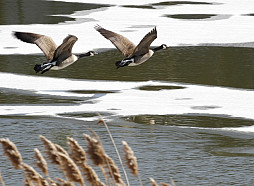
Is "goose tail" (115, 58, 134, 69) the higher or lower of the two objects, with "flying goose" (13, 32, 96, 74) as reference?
lower

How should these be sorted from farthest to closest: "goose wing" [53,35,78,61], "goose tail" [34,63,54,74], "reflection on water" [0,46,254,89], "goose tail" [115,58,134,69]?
"reflection on water" [0,46,254,89]
"goose tail" [115,58,134,69]
"goose wing" [53,35,78,61]
"goose tail" [34,63,54,74]

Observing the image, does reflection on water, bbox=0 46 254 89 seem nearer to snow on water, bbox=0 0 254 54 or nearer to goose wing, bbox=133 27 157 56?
goose wing, bbox=133 27 157 56

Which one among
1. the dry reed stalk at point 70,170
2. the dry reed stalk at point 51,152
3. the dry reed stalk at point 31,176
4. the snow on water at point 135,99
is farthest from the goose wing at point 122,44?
the dry reed stalk at point 70,170

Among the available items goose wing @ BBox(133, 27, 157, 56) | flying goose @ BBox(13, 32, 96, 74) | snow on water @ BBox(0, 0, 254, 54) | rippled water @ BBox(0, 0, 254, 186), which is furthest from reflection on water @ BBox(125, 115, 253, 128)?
snow on water @ BBox(0, 0, 254, 54)

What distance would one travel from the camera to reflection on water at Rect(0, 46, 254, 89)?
12.2 metres

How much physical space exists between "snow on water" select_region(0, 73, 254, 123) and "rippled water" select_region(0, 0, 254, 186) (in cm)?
1

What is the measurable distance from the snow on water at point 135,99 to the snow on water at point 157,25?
9.95 ft

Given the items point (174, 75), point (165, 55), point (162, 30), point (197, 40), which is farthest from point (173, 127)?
point (162, 30)

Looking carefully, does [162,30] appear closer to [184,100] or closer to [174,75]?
[174,75]

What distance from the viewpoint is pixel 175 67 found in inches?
515

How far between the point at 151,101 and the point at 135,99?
0.26 metres

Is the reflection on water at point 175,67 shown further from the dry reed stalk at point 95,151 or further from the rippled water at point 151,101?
the dry reed stalk at point 95,151

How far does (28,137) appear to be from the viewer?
8453 millimetres

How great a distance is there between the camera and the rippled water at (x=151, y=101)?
7426 millimetres
